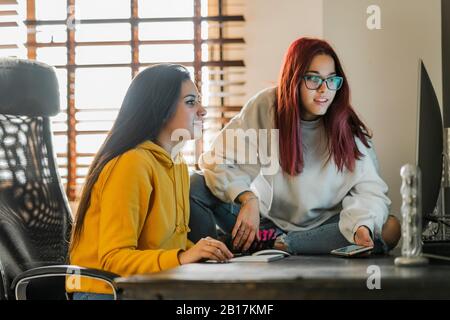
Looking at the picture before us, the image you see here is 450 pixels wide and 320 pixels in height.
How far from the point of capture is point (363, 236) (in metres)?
1.68

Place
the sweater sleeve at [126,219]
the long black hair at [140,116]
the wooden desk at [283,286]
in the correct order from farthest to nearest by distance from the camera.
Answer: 1. the long black hair at [140,116]
2. the sweater sleeve at [126,219]
3. the wooden desk at [283,286]

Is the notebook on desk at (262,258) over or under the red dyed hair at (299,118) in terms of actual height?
under

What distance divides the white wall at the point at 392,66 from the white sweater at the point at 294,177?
0.46m

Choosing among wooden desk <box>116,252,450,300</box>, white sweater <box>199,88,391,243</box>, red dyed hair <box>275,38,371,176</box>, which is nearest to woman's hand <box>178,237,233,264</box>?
wooden desk <box>116,252,450,300</box>

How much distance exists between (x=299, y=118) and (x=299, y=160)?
0.39ft

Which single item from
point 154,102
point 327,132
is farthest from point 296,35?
point 154,102

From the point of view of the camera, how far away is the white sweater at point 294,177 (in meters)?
1.95

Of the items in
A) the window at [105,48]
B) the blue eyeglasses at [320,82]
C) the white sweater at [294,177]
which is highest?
the window at [105,48]

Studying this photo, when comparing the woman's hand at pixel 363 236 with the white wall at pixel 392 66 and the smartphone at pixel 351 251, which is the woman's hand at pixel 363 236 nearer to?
the smartphone at pixel 351 251

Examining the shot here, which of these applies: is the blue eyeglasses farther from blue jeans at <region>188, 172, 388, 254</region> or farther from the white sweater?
blue jeans at <region>188, 172, 388, 254</region>

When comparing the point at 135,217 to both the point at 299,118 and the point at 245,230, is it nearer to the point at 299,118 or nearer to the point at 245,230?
the point at 245,230

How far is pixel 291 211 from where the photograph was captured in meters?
2.04

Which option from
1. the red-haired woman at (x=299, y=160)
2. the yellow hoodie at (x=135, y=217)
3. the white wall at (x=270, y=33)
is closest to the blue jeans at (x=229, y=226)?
the red-haired woman at (x=299, y=160)
